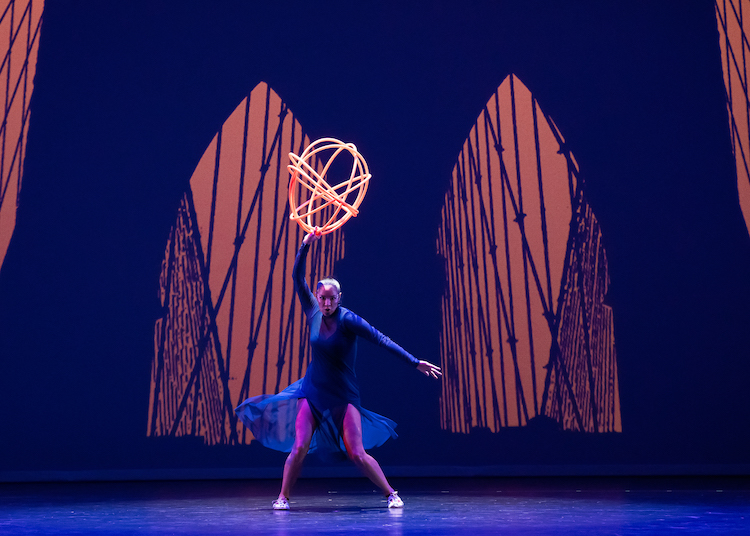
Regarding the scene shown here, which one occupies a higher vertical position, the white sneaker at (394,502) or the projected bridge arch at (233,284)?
the projected bridge arch at (233,284)

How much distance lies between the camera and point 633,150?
5.92m

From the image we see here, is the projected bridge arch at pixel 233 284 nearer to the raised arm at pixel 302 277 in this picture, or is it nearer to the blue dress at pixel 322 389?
the blue dress at pixel 322 389

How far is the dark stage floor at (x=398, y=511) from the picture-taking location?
307 cm

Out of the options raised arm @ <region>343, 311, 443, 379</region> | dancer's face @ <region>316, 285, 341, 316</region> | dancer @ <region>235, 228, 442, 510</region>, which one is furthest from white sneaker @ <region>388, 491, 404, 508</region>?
dancer's face @ <region>316, 285, 341, 316</region>

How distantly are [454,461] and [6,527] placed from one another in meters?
3.27

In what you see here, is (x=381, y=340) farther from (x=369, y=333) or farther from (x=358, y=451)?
(x=358, y=451)

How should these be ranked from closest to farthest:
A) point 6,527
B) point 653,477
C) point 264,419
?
point 6,527 < point 264,419 < point 653,477

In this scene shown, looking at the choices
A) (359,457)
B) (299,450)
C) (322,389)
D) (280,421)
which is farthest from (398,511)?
(280,421)

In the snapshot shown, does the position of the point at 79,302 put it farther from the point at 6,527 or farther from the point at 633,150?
the point at 633,150

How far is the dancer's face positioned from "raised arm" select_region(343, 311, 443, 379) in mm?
87

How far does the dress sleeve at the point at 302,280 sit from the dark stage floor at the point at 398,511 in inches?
39.9

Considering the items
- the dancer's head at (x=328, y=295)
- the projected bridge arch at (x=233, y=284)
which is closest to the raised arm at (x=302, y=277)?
the dancer's head at (x=328, y=295)

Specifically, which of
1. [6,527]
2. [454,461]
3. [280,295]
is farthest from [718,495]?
[6,527]

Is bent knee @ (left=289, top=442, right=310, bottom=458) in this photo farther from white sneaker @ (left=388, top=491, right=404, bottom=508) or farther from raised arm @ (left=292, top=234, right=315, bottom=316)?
raised arm @ (left=292, top=234, right=315, bottom=316)
